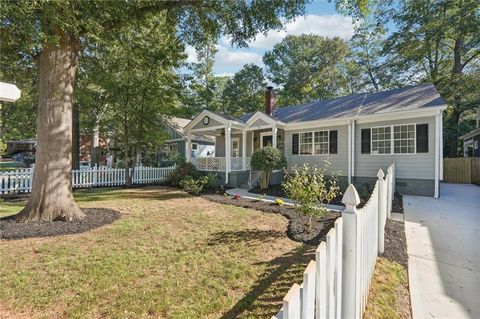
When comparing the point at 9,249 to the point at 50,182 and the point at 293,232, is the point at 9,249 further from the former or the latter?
the point at 293,232

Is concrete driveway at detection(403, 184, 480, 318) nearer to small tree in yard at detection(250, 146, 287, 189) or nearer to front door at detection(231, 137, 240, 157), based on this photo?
small tree in yard at detection(250, 146, 287, 189)

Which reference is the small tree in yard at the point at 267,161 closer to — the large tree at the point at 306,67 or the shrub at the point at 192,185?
the shrub at the point at 192,185

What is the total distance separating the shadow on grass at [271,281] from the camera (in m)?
2.76

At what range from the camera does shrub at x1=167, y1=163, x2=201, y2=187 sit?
46.0 ft

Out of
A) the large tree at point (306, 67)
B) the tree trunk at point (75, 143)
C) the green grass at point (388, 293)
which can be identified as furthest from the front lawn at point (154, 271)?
the large tree at point (306, 67)

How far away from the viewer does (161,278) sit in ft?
11.5

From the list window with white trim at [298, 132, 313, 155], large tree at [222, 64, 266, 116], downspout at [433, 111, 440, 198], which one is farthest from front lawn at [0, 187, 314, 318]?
large tree at [222, 64, 266, 116]

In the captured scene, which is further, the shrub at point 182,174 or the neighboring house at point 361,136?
the shrub at point 182,174

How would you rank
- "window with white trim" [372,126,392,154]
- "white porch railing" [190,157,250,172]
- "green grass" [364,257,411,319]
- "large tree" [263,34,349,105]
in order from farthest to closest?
→ 1. "large tree" [263,34,349,105]
2. "white porch railing" [190,157,250,172]
3. "window with white trim" [372,126,392,154]
4. "green grass" [364,257,411,319]

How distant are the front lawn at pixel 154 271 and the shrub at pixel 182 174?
7.77 m

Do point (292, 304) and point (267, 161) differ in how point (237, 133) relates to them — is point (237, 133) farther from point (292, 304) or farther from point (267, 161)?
point (292, 304)

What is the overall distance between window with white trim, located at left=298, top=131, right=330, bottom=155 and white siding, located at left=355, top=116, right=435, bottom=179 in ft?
4.77

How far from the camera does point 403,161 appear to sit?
35.5 ft

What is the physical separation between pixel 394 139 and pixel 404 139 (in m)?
0.36
